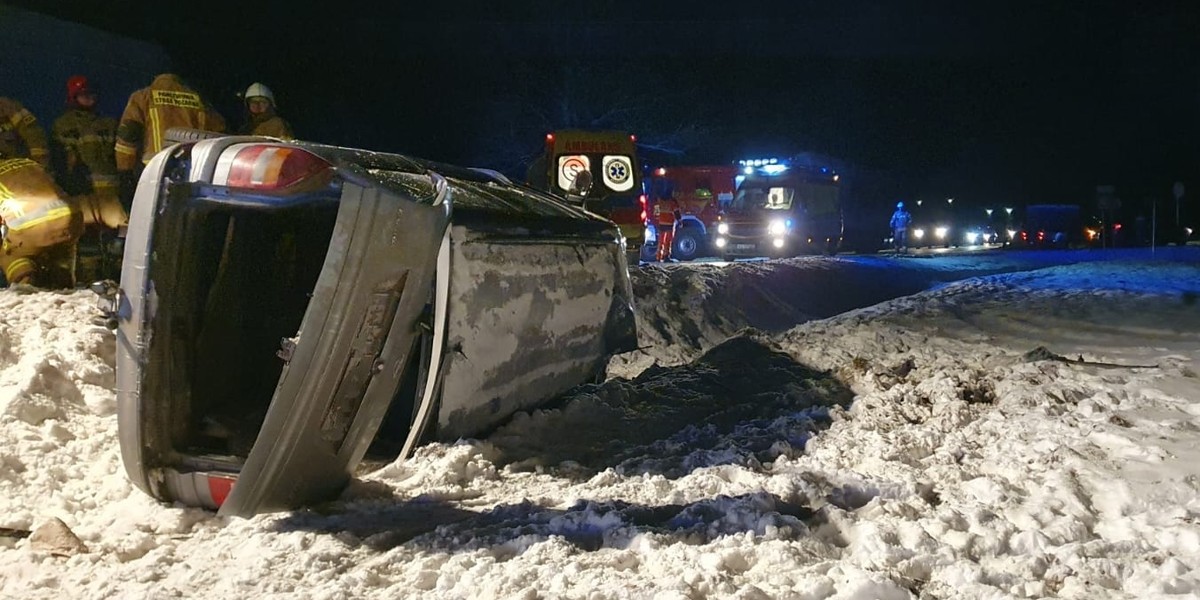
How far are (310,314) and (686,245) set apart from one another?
61.9 ft

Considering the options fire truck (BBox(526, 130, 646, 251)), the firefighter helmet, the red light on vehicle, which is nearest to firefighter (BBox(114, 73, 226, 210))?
the firefighter helmet

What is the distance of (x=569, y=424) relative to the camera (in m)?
4.78

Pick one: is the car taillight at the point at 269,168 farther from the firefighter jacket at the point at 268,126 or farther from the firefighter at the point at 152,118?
the firefighter jacket at the point at 268,126

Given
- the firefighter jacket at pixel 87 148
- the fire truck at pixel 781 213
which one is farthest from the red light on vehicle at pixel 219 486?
the fire truck at pixel 781 213

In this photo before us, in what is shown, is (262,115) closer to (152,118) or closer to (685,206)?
(152,118)

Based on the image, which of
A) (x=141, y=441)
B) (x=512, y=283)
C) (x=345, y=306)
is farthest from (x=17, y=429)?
(x=512, y=283)

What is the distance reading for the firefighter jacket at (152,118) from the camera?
229 inches

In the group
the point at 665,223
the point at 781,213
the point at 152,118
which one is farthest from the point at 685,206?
the point at 152,118

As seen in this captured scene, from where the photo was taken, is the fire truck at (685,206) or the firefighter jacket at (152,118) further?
the fire truck at (685,206)

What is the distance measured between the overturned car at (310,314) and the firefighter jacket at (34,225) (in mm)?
2205

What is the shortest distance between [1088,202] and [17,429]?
52201 millimetres

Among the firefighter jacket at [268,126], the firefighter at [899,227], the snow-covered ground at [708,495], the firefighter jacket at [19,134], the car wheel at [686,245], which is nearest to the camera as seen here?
the snow-covered ground at [708,495]

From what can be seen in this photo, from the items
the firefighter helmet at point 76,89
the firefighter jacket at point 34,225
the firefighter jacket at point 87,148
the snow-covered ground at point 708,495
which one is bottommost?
the snow-covered ground at point 708,495

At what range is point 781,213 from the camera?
2061 cm
